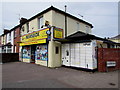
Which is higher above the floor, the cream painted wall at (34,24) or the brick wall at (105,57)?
the cream painted wall at (34,24)

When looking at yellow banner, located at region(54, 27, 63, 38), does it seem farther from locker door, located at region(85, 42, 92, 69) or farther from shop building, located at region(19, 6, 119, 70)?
locker door, located at region(85, 42, 92, 69)

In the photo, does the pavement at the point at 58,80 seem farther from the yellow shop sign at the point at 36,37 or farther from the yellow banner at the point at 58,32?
the yellow shop sign at the point at 36,37

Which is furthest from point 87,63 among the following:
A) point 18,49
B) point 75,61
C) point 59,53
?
point 18,49

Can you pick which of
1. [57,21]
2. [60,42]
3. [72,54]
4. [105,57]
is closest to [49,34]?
[60,42]

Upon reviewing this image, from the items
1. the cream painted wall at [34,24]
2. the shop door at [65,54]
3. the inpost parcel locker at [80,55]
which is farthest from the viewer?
the cream painted wall at [34,24]

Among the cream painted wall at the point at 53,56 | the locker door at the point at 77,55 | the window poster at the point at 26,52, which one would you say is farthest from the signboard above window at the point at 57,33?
the window poster at the point at 26,52

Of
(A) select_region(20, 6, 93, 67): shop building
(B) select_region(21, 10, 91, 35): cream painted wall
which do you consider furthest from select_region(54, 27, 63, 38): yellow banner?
(B) select_region(21, 10, 91, 35): cream painted wall

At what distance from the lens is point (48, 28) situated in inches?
383

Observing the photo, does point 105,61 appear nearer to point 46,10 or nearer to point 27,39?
point 46,10

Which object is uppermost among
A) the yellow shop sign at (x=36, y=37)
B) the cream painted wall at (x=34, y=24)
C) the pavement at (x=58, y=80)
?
the cream painted wall at (x=34, y=24)

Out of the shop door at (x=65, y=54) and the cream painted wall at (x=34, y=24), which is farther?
the cream painted wall at (x=34, y=24)

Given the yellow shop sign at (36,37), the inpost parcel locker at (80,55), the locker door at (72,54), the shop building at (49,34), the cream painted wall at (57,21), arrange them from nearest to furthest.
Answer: the inpost parcel locker at (80,55), the locker door at (72,54), the shop building at (49,34), the cream painted wall at (57,21), the yellow shop sign at (36,37)

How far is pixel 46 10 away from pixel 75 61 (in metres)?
6.84

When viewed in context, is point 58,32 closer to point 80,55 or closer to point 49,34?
point 49,34
